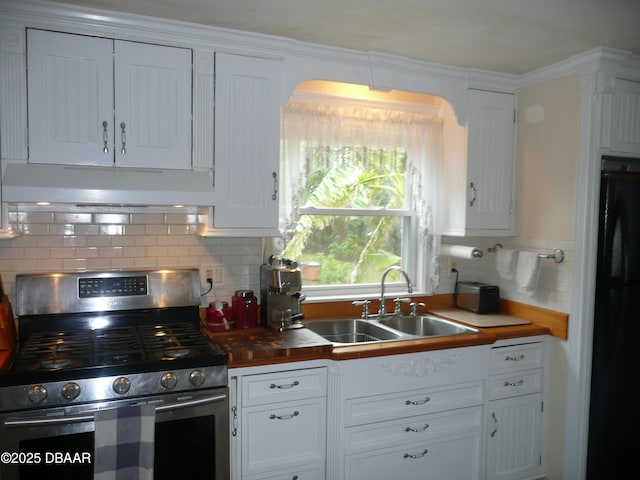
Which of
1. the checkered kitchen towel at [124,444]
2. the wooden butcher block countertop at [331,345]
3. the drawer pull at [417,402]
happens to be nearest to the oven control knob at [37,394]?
the checkered kitchen towel at [124,444]

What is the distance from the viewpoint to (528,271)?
122 inches

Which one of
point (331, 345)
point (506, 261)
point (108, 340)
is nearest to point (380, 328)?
point (331, 345)

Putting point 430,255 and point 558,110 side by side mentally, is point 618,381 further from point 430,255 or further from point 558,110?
point 558,110

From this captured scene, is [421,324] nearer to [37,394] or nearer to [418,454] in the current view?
[418,454]

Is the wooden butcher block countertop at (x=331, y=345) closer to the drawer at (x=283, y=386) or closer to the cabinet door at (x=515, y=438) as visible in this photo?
the drawer at (x=283, y=386)

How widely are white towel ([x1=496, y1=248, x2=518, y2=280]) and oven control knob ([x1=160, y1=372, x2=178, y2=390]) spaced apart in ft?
6.83

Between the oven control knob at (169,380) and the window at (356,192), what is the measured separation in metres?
1.14

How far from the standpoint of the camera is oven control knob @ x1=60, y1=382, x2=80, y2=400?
1.97 meters

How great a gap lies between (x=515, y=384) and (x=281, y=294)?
1398mm

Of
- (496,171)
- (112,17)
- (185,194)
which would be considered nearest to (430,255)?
(496,171)

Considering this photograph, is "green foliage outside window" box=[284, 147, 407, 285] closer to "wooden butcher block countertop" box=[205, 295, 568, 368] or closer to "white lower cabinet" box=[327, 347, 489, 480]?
"wooden butcher block countertop" box=[205, 295, 568, 368]

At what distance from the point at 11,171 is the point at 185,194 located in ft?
2.30

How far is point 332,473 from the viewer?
2.47 m

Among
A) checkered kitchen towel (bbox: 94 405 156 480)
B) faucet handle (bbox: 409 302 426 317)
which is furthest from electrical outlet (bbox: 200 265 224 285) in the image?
faucet handle (bbox: 409 302 426 317)
